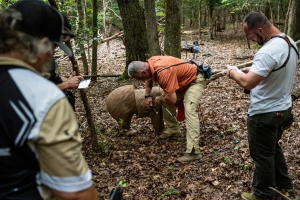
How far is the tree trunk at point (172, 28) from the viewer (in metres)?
8.30

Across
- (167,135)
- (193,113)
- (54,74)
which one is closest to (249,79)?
(193,113)

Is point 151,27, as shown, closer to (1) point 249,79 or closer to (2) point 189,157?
(2) point 189,157

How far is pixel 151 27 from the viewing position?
357 inches

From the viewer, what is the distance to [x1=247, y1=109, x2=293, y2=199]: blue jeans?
133 inches

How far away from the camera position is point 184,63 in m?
5.43

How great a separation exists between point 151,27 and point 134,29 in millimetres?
714

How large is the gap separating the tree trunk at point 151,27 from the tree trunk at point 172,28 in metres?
0.58

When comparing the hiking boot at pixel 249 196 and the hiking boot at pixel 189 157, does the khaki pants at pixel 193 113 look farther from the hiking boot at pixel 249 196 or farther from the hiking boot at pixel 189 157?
the hiking boot at pixel 249 196

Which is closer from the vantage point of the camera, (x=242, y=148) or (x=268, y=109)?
(x=268, y=109)

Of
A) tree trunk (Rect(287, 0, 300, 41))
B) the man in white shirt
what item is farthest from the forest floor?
tree trunk (Rect(287, 0, 300, 41))

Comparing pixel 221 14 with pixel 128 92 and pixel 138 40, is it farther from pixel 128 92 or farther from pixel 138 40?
pixel 128 92

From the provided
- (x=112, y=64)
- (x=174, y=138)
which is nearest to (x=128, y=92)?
(x=174, y=138)

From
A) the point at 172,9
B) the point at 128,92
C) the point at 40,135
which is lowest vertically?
the point at 128,92

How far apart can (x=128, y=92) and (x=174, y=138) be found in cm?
136
